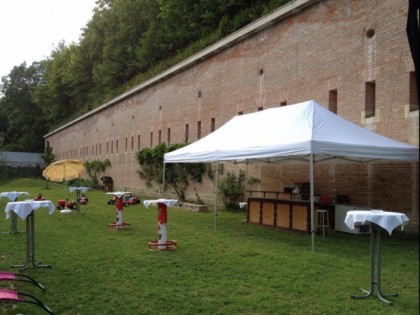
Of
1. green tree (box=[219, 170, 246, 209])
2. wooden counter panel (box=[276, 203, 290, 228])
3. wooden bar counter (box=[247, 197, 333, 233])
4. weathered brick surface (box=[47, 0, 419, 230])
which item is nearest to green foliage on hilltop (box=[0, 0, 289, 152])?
weathered brick surface (box=[47, 0, 419, 230])

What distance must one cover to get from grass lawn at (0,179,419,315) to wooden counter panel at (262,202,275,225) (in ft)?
3.69

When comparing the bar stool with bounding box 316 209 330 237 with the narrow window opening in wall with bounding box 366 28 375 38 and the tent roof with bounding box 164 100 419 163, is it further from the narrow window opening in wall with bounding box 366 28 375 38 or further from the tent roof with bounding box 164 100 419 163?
the narrow window opening in wall with bounding box 366 28 375 38

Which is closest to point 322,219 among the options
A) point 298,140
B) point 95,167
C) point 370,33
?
point 298,140

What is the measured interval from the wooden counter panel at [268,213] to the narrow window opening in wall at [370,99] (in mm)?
3893

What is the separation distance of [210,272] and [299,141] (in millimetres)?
3935

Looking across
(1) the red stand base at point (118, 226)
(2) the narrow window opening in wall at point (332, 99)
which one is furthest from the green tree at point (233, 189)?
(1) the red stand base at point (118, 226)

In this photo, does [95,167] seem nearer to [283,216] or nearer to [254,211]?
[254,211]

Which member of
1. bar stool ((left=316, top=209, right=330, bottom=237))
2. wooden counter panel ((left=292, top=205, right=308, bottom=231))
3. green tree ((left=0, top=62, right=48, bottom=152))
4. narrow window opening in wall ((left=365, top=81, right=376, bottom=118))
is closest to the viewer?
bar stool ((left=316, top=209, right=330, bottom=237))

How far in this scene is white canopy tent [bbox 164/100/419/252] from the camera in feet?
33.3

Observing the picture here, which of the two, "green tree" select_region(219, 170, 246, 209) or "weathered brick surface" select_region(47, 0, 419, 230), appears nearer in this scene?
"weathered brick surface" select_region(47, 0, 419, 230)

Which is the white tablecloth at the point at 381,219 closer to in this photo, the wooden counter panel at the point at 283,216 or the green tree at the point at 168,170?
the wooden counter panel at the point at 283,216

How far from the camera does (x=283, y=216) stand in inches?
539

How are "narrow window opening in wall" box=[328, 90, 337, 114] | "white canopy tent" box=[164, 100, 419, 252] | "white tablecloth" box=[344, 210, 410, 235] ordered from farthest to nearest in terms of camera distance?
"narrow window opening in wall" box=[328, 90, 337, 114]
"white canopy tent" box=[164, 100, 419, 252]
"white tablecloth" box=[344, 210, 410, 235]

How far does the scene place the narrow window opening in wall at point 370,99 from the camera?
44.2 ft
